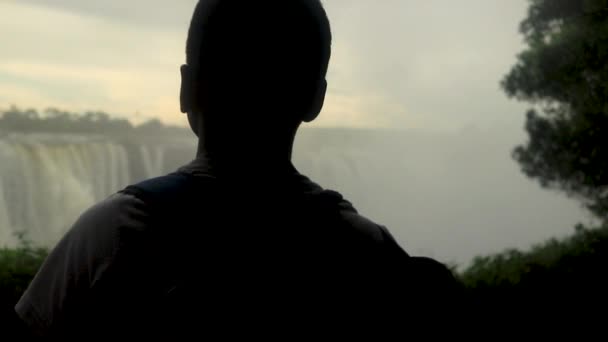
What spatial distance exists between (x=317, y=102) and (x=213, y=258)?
43 centimetres

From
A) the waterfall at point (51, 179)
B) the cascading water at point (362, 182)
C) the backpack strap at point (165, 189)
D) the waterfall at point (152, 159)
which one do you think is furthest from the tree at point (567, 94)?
the backpack strap at point (165, 189)

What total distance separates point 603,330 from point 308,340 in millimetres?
4783

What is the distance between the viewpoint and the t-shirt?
1.04m

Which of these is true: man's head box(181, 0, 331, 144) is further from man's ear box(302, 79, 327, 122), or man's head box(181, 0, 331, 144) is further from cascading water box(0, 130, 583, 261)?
cascading water box(0, 130, 583, 261)

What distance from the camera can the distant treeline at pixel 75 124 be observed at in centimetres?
768

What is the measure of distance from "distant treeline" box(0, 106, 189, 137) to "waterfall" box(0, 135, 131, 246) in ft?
0.47

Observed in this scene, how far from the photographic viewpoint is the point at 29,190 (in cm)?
823

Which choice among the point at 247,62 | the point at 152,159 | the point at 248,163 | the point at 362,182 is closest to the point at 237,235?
the point at 248,163

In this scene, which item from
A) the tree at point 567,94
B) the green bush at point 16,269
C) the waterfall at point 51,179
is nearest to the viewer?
the green bush at point 16,269

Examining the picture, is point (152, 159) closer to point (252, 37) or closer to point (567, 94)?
point (567, 94)

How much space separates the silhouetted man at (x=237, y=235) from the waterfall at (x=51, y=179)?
7.05 metres

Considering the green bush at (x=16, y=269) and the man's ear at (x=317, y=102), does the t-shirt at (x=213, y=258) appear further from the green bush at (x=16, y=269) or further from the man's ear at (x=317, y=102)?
the green bush at (x=16, y=269)

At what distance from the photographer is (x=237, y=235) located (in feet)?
3.62

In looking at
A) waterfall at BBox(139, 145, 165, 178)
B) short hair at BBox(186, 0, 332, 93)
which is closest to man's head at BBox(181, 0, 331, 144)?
short hair at BBox(186, 0, 332, 93)
